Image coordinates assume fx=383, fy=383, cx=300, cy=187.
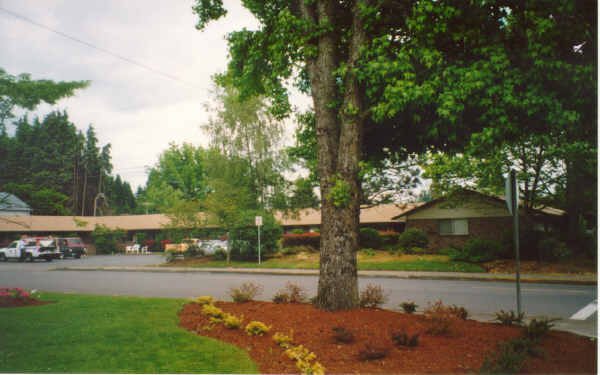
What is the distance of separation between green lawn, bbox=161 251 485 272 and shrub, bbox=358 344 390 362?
46.8 feet

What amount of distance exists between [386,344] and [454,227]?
23.4 m

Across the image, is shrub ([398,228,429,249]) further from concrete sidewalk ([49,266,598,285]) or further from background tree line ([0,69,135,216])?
background tree line ([0,69,135,216])

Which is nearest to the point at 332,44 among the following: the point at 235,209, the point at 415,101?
the point at 415,101

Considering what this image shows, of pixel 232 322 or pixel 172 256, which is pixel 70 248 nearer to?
pixel 172 256

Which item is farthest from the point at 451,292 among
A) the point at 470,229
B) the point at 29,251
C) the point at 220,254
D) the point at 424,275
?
the point at 29,251

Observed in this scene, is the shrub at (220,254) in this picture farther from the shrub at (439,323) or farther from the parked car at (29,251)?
the shrub at (439,323)

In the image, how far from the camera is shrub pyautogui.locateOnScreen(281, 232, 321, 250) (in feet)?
94.7

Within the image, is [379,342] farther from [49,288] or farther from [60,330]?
[49,288]

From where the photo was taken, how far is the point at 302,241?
29.3 metres

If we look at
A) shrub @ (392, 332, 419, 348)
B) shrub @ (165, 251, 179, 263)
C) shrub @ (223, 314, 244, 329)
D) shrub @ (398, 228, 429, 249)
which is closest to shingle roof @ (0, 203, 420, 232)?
shrub @ (165, 251, 179, 263)

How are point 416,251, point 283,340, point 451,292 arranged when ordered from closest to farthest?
point 283,340
point 451,292
point 416,251

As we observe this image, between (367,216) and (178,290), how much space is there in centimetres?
2508

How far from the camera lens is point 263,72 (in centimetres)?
944

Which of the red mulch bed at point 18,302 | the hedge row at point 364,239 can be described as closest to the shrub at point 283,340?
the red mulch bed at point 18,302
